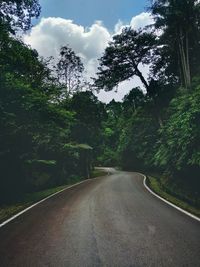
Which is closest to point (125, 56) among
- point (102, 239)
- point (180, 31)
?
point (180, 31)

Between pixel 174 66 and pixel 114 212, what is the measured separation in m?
27.3

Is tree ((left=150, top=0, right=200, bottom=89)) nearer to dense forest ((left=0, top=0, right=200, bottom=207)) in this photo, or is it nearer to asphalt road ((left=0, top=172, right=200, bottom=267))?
dense forest ((left=0, top=0, right=200, bottom=207))

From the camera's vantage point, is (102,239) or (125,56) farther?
(125,56)

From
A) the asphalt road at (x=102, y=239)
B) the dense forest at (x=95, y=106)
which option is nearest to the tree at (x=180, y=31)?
the dense forest at (x=95, y=106)

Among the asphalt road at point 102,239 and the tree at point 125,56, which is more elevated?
the tree at point 125,56

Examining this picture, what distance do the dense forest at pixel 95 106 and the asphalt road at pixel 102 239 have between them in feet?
20.4

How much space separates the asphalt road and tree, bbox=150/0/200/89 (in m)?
18.5

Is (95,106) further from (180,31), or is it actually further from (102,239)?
(102,239)

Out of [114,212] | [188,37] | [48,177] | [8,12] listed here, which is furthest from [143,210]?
[188,37]

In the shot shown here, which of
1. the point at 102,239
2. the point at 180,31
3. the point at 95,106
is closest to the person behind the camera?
the point at 102,239

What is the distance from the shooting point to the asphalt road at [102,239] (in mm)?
5430

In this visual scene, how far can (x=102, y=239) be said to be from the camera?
6898 millimetres

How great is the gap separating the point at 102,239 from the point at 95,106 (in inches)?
1591

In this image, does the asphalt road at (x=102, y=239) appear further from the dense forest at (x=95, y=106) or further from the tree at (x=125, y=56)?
the tree at (x=125, y=56)
